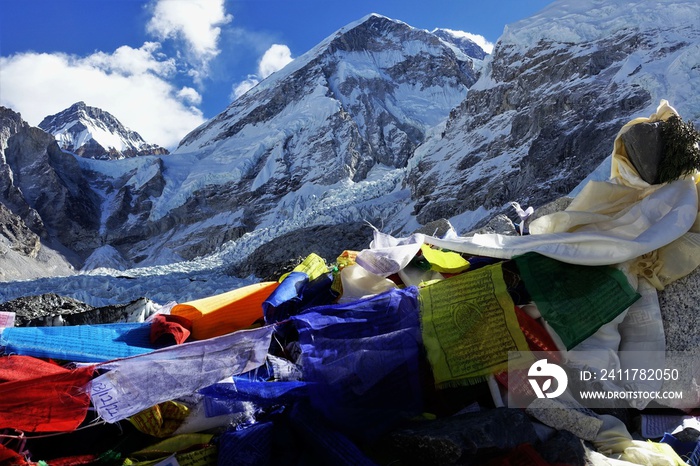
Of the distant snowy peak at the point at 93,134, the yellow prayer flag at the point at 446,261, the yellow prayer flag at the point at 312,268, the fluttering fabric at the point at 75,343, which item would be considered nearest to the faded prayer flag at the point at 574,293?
the yellow prayer flag at the point at 446,261

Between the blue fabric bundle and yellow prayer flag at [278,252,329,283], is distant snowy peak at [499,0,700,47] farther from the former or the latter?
the blue fabric bundle


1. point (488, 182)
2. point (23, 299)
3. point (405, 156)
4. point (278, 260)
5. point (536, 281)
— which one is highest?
point (405, 156)

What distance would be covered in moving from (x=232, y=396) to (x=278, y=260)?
34.2 m

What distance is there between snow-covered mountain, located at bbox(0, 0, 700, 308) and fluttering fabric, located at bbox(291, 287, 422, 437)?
2153cm

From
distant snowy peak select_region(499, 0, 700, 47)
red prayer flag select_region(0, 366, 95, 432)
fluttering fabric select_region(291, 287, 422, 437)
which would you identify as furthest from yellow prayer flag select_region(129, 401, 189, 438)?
distant snowy peak select_region(499, 0, 700, 47)

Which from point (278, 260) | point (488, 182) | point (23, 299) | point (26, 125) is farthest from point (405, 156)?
point (23, 299)

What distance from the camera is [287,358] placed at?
288 centimetres

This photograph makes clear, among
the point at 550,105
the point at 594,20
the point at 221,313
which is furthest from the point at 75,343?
the point at 594,20

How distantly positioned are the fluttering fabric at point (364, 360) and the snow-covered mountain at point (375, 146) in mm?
21535

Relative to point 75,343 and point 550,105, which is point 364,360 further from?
point 550,105

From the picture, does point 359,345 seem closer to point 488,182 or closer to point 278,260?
point 278,260

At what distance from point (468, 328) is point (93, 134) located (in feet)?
434

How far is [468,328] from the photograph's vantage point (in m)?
2.69

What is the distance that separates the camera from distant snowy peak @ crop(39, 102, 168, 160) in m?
112
